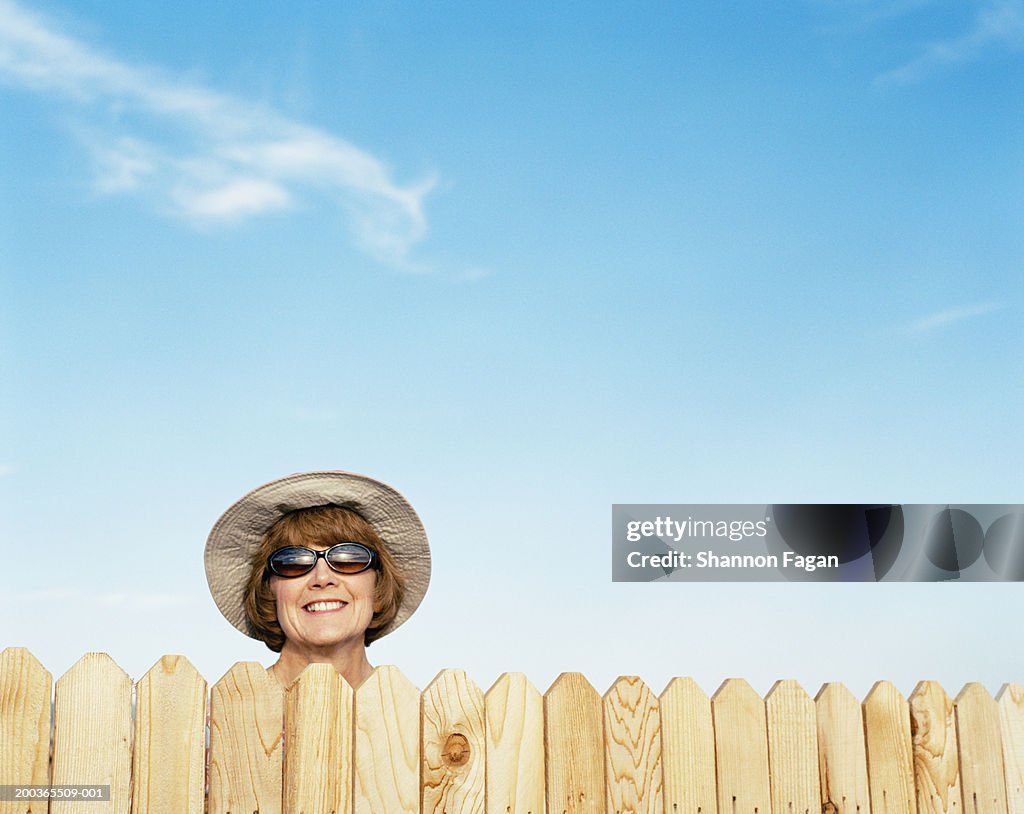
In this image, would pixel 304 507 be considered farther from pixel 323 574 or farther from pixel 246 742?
pixel 246 742

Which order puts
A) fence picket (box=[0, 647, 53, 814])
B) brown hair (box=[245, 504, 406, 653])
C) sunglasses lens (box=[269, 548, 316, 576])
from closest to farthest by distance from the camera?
fence picket (box=[0, 647, 53, 814]) → sunglasses lens (box=[269, 548, 316, 576]) → brown hair (box=[245, 504, 406, 653])

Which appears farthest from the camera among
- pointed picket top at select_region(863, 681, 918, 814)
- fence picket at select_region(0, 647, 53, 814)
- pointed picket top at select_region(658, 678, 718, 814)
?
pointed picket top at select_region(863, 681, 918, 814)

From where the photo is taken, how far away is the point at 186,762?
3580mm

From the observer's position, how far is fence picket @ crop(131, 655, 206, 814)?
3564 millimetres

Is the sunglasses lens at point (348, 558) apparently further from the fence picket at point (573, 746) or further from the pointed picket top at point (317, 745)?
the fence picket at point (573, 746)

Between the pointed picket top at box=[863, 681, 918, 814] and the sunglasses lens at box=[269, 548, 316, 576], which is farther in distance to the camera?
the sunglasses lens at box=[269, 548, 316, 576]

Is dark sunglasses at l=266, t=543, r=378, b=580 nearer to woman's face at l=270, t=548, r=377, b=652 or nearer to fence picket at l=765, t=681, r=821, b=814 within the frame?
woman's face at l=270, t=548, r=377, b=652

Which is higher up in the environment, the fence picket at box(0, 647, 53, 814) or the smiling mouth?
the smiling mouth

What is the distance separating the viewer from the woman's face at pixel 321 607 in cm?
495

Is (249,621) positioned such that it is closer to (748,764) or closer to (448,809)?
(448,809)

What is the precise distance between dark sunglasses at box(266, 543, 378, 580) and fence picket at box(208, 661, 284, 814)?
4.23 feet

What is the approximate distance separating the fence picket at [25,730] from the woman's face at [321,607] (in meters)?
1.49

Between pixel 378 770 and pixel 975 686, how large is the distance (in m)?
2.39

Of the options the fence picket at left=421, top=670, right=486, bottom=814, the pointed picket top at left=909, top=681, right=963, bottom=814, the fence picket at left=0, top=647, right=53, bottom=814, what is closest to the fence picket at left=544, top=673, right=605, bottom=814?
the fence picket at left=421, top=670, right=486, bottom=814
